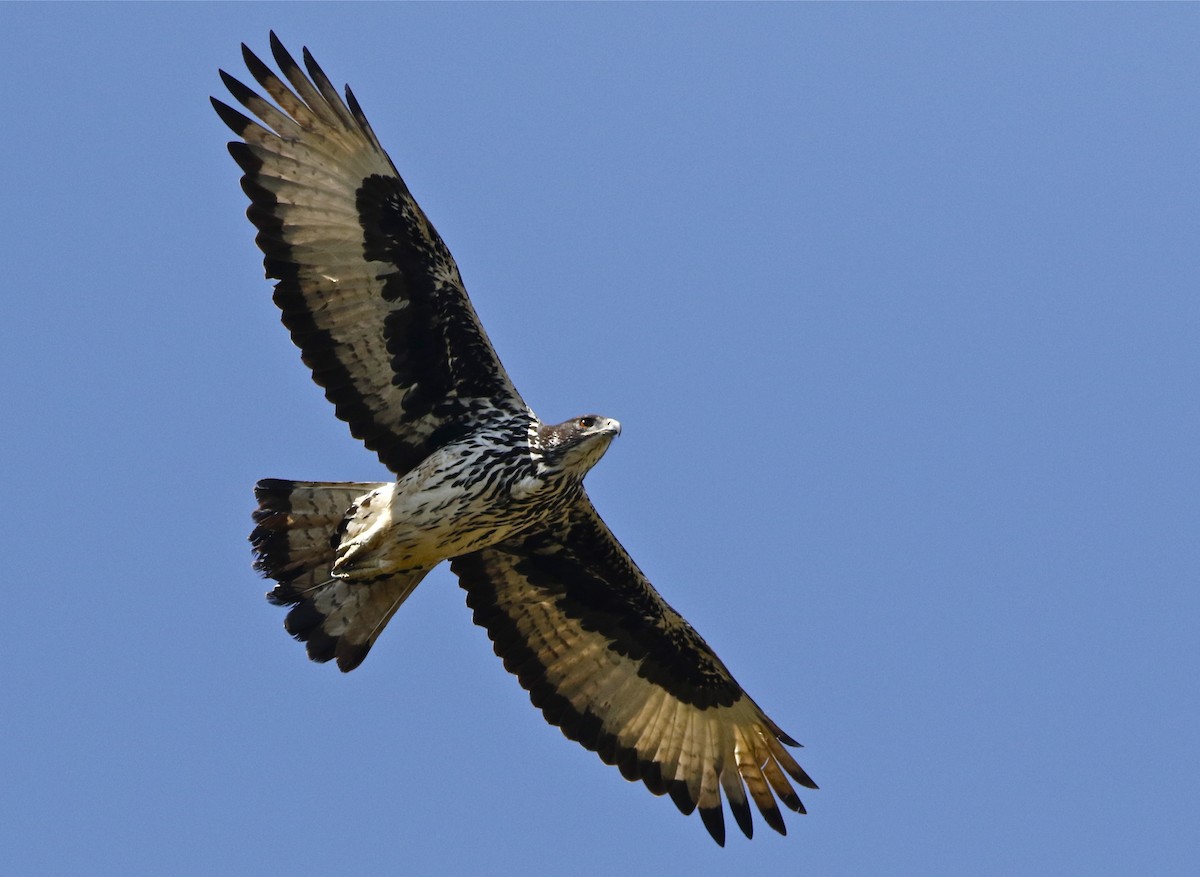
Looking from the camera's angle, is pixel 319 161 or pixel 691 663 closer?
pixel 319 161

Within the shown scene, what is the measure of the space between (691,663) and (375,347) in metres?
3.47

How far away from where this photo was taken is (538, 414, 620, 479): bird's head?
1183cm

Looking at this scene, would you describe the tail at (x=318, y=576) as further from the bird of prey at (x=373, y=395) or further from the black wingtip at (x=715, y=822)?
the black wingtip at (x=715, y=822)

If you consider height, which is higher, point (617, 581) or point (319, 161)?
point (319, 161)

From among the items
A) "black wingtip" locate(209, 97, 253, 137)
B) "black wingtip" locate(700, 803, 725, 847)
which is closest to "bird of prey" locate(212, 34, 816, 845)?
"black wingtip" locate(209, 97, 253, 137)

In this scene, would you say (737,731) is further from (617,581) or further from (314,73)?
(314,73)

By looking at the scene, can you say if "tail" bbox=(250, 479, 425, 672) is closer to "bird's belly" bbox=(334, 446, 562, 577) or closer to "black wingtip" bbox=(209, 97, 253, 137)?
"bird's belly" bbox=(334, 446, 562, 577)

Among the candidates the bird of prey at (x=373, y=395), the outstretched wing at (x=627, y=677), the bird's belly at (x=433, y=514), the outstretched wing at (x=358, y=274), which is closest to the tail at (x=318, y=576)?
the bird of prey at (x=373, y=395)

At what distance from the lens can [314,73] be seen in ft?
40.0

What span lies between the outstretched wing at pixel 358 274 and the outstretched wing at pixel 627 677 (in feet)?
4.55

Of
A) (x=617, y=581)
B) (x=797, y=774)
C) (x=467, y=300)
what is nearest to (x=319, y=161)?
(x=467, y=300)

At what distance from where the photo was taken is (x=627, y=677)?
13.7 metres

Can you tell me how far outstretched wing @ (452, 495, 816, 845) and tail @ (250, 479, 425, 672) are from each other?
0.92 m

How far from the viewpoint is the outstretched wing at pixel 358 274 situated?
12102mm
